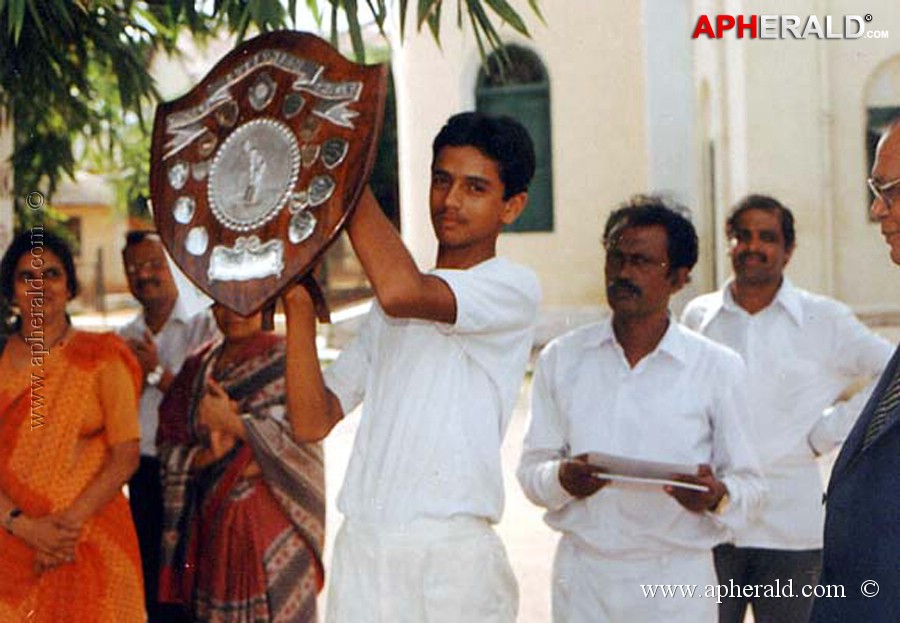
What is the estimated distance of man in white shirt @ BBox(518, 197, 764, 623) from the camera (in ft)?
9.95

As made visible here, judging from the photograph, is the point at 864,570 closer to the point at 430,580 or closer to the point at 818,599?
the point at 818,599

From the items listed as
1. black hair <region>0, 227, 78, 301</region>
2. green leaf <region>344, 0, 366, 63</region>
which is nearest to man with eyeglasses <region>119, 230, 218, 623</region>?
black hair <region>0, 227, 78, 301</region>

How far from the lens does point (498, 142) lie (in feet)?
8.53

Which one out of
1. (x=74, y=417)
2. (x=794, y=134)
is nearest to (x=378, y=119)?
(x=74, y=417)

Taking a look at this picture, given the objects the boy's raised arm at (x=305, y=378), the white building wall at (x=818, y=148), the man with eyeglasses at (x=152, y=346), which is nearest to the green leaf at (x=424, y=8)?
the boy's raised arm at (x=305, y=378)

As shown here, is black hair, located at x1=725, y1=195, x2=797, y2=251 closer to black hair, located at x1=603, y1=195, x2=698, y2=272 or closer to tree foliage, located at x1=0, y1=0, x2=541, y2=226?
black hair, located at x1=603, y1=195, x2=698, y2=272

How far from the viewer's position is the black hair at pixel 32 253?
3.69m

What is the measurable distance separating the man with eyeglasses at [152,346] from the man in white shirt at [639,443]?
5.45 ft

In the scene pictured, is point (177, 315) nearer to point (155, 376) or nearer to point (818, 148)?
point (155, 376)

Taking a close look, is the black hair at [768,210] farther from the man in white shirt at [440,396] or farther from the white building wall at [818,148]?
the white building wall at [818,148]

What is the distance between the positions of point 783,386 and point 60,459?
2002 millimetres

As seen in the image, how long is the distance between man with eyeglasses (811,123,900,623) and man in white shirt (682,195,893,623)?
1.48m

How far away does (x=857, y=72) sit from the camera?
914cm

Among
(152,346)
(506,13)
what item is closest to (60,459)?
(152,346)
